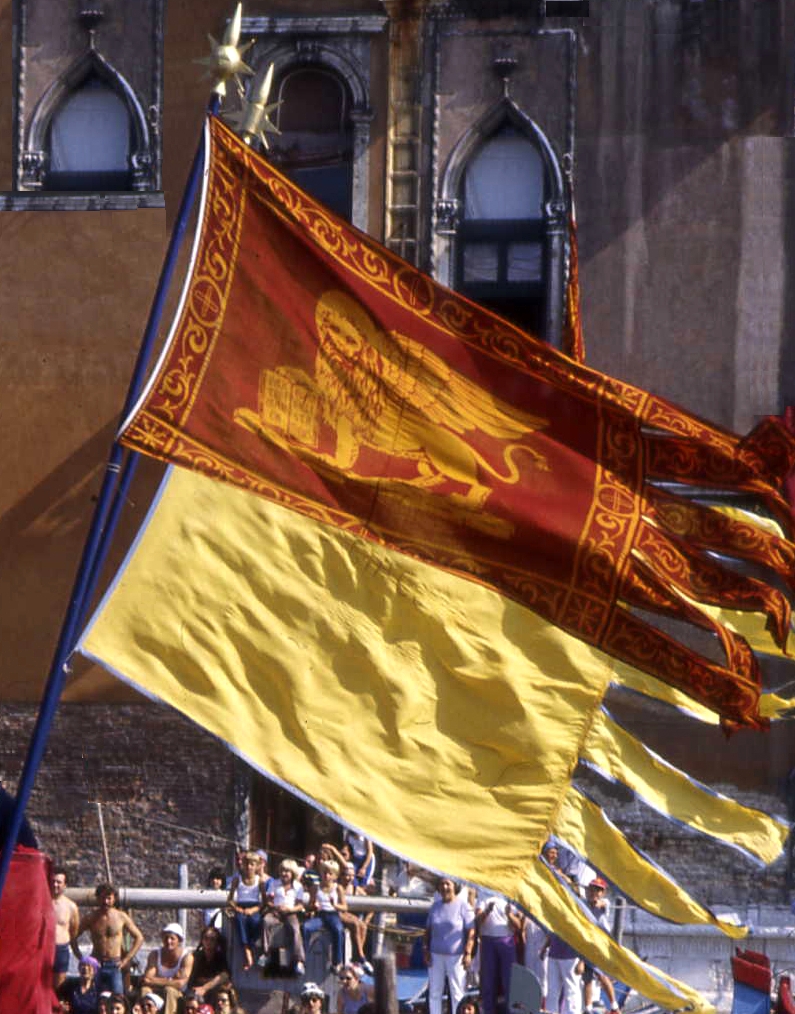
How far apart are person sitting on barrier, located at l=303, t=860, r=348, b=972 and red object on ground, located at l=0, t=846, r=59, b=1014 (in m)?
5.53

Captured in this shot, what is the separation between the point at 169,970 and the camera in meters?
17.6

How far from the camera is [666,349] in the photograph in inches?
997

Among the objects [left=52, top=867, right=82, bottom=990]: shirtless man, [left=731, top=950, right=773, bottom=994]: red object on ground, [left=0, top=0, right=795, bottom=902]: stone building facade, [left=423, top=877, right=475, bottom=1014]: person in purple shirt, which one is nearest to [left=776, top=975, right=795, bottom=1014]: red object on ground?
[left=731, top=950, right=773, bottom=994]: red object on ground

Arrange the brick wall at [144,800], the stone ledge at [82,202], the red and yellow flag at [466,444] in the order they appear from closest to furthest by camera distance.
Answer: the red and yellow flag at [466,444], the brick wall at [144,800], the stone ledge at [82,202]

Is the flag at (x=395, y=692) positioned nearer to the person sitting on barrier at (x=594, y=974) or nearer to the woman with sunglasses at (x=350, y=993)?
the woman with sunglasses at (x=350, y=993)

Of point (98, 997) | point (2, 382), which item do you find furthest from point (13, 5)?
point (98, 997)

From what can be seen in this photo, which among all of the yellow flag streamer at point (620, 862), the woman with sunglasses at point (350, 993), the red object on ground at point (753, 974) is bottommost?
the woman with sunglasses at point (350, 993)

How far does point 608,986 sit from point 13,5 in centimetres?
1338

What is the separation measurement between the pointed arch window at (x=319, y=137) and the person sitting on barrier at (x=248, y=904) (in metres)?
9.72

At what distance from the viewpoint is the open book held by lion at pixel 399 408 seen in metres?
10.8

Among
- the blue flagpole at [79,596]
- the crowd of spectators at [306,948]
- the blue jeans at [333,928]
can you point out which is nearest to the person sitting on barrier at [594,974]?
the crowd of spectators at [306,948]

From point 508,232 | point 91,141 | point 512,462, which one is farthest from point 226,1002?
point 91,141

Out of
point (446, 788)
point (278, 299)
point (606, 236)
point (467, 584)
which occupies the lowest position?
point (446, 788)

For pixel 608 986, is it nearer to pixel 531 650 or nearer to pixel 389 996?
pixel 389 996
